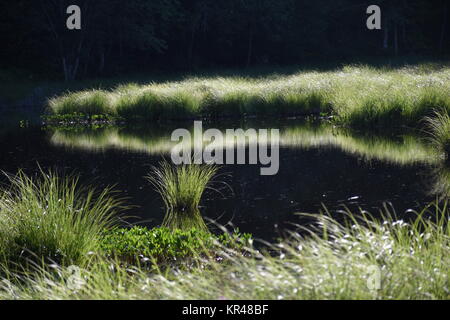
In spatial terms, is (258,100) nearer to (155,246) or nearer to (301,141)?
(301,141)

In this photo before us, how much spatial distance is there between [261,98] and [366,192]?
12383 mm

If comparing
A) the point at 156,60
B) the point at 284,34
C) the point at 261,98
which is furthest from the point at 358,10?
the point at 261,98

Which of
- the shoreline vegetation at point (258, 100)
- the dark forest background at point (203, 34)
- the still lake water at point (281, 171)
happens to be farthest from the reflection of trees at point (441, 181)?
the dark forest background at point (203, 34)

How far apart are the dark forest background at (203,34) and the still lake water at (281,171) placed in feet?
65.1

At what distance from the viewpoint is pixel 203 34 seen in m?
43.8

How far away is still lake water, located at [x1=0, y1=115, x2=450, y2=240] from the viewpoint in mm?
8297

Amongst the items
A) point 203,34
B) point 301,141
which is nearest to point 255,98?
point 301,141

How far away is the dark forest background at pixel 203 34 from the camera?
36344 millimetres

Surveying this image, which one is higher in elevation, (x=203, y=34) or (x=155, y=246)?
(x=203, y=34)

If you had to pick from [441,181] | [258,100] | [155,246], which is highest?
[258,100]

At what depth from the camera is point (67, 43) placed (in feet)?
117

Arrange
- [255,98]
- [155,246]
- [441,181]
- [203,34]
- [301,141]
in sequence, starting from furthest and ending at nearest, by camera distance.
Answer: [203,34]
[255,98]
[301,141]
[441,181]
[155,246]

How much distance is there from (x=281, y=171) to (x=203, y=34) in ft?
112

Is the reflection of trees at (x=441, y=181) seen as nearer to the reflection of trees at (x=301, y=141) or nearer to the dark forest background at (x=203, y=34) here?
the reflection of trees at (x=301, y=141)
